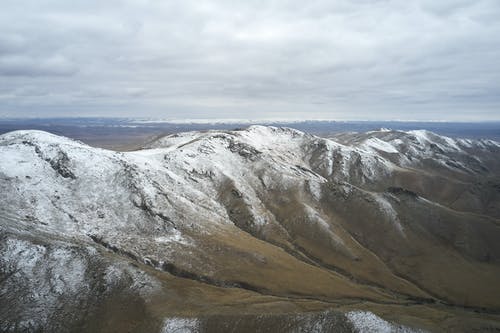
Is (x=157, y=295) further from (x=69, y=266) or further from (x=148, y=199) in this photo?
(x=148, y=199)

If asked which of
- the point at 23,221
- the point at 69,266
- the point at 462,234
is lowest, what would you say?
the point at 462,234

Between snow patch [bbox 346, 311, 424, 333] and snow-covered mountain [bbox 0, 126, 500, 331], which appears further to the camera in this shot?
snow-covered mountain [bbox 0, 126, 500, 331]

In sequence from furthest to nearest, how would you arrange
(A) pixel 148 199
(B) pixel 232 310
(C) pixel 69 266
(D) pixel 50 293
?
(A) pixel 148 199 < (C) pixel 69 266 < (D) pixel 50 293 < (B) pixel 232 310

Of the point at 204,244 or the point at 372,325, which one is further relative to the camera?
the point at 204,244

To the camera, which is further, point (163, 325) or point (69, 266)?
point (69, 266)

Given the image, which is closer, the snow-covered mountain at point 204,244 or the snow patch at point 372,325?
the snow patch at point 372,325

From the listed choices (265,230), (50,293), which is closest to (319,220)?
(265,230)

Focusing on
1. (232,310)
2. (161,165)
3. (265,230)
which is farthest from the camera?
(161,165)

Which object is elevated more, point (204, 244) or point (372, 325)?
point (372, 325)
